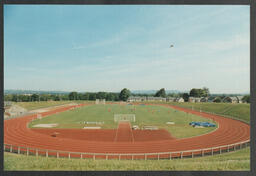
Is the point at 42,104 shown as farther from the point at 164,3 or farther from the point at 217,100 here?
the point at 217,100

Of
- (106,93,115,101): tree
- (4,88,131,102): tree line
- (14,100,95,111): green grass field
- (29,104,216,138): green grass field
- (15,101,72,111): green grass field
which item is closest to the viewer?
(29,104,216,138): green grass field

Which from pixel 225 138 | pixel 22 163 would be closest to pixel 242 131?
pixel 225 138

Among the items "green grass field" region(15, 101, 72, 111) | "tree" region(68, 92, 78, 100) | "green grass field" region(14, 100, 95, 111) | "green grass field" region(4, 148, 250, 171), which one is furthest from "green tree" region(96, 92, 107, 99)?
"green grass field" region(4, 148, 250, 171)

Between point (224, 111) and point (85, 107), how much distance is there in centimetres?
2231

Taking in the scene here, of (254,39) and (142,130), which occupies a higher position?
(254,39)

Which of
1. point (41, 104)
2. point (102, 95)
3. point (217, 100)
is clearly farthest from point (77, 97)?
point (217, 100)

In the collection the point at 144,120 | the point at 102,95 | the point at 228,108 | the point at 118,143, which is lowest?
the point at 118,143

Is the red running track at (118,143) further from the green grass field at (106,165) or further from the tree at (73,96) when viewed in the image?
the tree at (73,96)

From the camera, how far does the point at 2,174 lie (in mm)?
5988

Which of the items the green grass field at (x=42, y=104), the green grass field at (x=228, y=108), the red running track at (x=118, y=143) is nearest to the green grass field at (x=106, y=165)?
the red running track at (x=118, y=143)

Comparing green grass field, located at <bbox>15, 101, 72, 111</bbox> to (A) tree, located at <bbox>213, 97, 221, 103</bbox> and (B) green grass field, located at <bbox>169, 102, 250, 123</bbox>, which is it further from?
(A) tree, located at <bbox>213, 97, 221, 103</bbox>

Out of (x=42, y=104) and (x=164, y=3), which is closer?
(x=164, y=3)

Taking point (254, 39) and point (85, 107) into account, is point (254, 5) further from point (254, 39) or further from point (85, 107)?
point (85, 107)

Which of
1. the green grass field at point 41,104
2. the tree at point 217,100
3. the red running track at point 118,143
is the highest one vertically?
the tree at point 217,100
